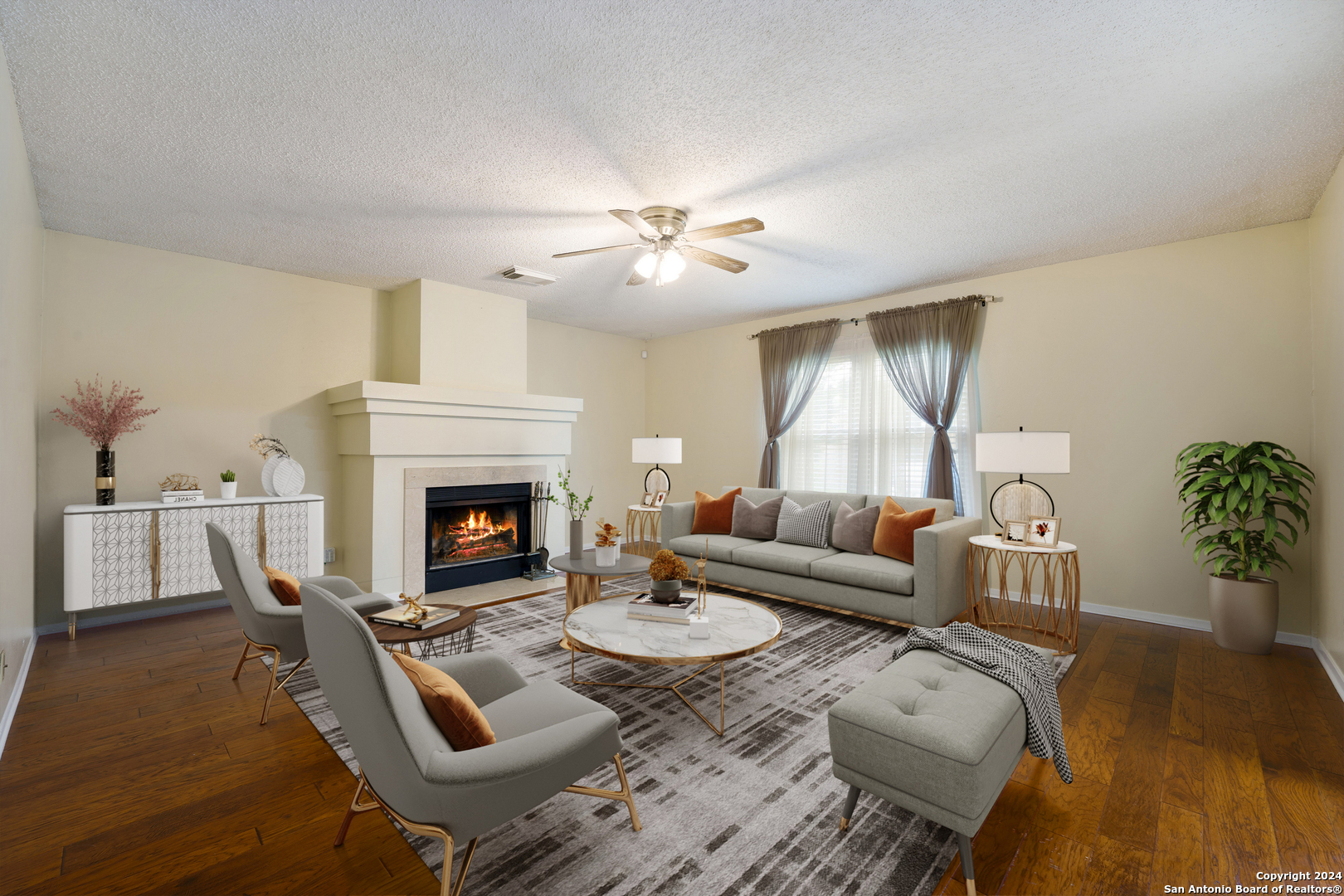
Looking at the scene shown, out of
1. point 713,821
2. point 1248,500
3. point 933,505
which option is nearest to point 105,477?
point 713,821

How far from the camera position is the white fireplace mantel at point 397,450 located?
15.2ft

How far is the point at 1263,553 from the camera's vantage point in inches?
138

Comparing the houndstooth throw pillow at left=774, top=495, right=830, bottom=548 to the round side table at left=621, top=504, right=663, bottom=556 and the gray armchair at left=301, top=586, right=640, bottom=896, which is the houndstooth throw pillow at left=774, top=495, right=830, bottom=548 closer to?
the round side table at left=621, top=504, right=663, bottom=556

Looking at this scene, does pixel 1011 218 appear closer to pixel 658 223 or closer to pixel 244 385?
pixel 658 223

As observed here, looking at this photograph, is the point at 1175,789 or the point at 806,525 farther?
the point at 806,525

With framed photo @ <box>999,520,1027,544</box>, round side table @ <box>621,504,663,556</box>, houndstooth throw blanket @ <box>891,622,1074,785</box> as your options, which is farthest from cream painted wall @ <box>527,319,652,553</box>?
houndstooth throw blanket @ <box>891,622,1074,785</box>

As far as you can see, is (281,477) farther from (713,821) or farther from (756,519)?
(713,821)

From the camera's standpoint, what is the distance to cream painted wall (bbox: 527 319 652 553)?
661 centimetres

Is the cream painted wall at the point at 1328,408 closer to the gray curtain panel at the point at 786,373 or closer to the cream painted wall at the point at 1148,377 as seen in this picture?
the cream painted wall at the point at 1148,377

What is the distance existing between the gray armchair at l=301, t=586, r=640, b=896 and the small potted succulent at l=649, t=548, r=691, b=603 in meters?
1.44

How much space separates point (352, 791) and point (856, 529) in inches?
138

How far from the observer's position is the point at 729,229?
119 inches

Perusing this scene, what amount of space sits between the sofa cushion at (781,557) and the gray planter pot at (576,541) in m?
1.33

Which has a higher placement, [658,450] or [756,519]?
[658,450]
